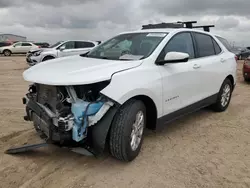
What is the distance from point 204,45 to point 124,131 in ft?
9.25

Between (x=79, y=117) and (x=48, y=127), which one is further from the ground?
(x=79, y=117)

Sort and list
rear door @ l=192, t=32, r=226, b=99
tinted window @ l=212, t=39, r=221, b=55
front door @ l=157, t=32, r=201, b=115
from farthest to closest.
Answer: tinted window @ l=212, t=39, r=221, b=55 < rear door @ l=192, t=32, r=226, b=99 < front door @ l=157, t=32, r=201, b=115

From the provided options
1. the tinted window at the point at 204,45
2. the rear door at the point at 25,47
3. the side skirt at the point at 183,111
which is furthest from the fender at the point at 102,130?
the rear door at the point at 25,47

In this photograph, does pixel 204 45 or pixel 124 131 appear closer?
pixel 124 131

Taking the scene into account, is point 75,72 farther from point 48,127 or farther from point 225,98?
point 225,98

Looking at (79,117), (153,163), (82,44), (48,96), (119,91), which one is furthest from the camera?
(82,44)

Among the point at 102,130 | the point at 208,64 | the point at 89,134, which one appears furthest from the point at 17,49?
the point at 102,130

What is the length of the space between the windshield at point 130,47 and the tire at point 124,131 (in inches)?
31.8

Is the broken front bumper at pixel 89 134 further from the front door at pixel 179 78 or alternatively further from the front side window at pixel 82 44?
the front side window at pixel 82 44

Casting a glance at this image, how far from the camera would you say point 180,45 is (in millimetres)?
4527

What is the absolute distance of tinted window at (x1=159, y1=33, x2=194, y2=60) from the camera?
4.18 m

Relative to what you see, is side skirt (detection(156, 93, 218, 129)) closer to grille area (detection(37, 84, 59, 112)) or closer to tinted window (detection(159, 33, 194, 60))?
tinted window (detection(159, 33, 194, 60))

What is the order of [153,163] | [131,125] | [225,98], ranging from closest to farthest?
Result: [131,125] < [153,163] < [225,98]

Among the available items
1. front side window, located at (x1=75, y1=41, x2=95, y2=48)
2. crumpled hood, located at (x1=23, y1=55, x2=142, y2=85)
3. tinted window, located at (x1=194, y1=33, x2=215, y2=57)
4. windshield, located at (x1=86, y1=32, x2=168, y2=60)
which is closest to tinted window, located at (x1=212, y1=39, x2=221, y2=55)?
tinted window, located at (x1=194, y1=33, x2=215, y2=57)
